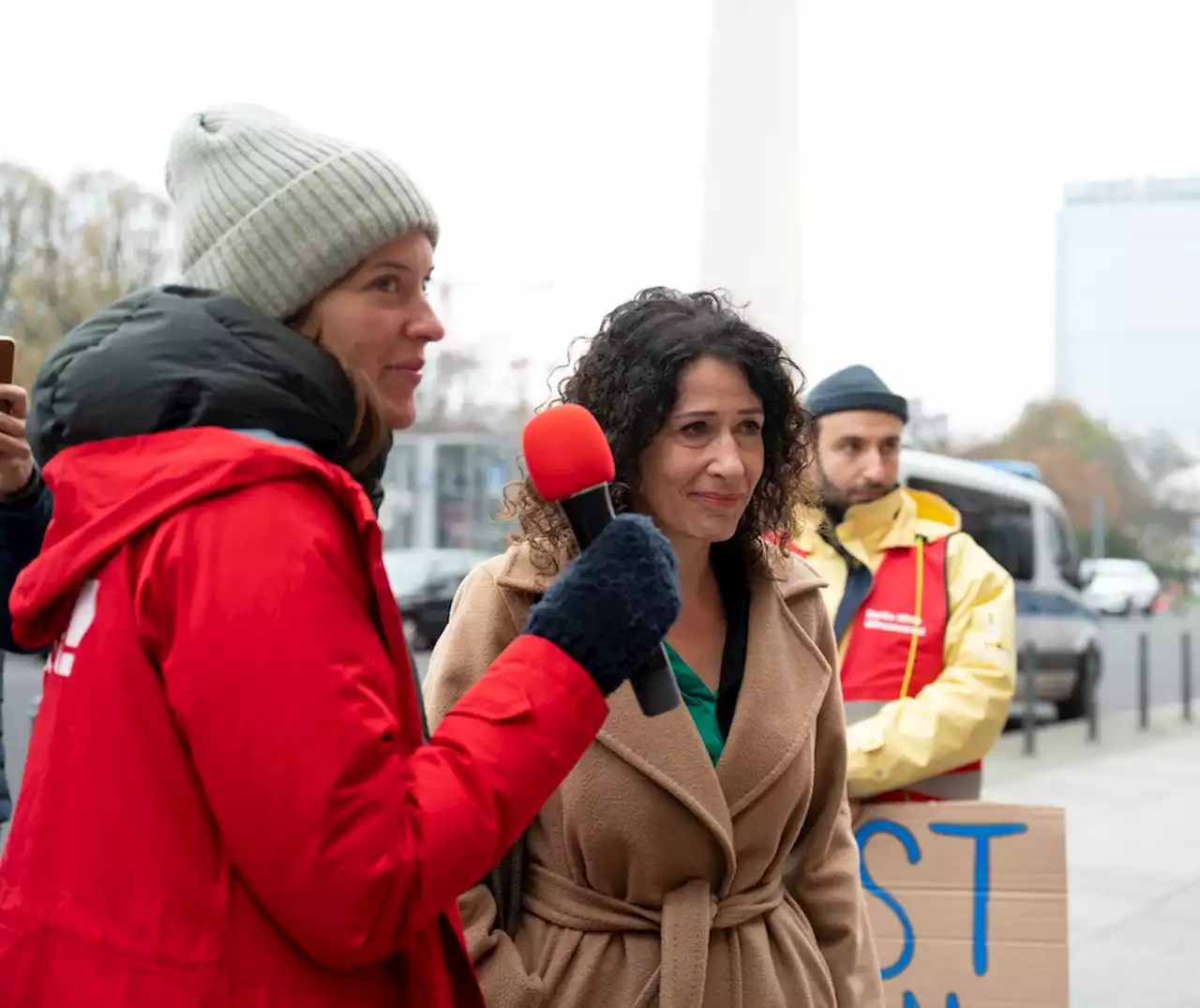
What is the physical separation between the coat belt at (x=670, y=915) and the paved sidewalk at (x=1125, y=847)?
382 cm

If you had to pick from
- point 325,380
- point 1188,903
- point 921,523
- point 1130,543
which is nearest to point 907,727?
point 921,523

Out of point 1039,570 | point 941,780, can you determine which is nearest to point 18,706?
point 1039,570

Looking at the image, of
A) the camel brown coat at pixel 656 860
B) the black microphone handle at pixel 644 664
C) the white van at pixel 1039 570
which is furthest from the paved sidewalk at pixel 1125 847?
the black microphone handle at pixel 644 664

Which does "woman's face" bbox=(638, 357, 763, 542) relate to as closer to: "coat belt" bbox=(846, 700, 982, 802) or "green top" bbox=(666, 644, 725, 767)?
"green top" bbox=(666, 644, 725, 767)

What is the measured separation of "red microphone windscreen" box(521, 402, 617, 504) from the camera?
5.56 ft

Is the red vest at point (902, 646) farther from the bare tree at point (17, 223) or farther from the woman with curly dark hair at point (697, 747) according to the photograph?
the bare tree at point (17, 223)

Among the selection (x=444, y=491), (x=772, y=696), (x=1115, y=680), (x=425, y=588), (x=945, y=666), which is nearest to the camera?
(x=772, y=696)

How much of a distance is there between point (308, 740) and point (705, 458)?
1265mm

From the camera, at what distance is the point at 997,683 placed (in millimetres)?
3766

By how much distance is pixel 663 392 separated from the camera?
2605 mm

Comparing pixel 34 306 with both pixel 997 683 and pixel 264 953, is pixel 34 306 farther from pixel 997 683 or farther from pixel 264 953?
pixel 264 953

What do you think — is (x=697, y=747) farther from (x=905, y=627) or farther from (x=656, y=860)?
(x=905, y=627)

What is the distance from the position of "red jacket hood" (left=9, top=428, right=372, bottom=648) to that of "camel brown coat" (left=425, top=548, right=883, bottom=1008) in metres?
0.90

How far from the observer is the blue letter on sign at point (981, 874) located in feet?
11.1
